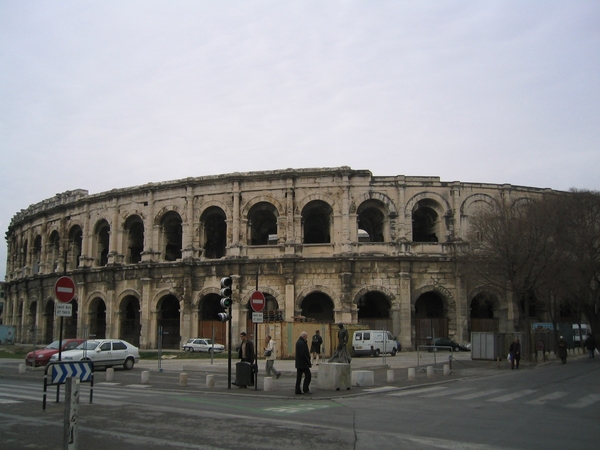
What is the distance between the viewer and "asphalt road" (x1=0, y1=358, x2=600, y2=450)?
8.34 meters

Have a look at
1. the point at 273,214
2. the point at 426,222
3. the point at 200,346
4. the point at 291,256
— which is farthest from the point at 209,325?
the point at 426,222

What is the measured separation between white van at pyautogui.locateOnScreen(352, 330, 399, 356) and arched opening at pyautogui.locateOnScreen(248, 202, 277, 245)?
10.3 metres

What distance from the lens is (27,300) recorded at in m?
49.4

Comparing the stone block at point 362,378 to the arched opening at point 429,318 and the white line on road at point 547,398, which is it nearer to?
the white line on road at point 547,398

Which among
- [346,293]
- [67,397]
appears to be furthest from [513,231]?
[67,397]

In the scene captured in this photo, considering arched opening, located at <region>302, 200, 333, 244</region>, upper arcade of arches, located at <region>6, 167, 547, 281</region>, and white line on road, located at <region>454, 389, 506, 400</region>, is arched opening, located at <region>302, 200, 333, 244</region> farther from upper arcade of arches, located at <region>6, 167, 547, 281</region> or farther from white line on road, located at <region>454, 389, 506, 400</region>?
white line on road, located at <region>454, 389, 506, 400</region>

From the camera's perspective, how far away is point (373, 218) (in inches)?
1526

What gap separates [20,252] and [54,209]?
9.89 m

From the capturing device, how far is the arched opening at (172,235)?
40000mm

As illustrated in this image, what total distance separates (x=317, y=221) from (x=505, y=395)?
26734 millimetres

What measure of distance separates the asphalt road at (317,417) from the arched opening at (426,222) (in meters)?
20.2

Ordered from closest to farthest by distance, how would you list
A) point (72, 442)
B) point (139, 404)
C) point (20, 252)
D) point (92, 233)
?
point (72, 442)
point (139, 404)
point (92, 233)
point (20, 252)

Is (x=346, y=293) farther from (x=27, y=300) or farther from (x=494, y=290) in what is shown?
(x=27, y=300)

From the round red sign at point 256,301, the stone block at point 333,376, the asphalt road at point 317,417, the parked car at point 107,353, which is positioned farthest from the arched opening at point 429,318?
the round red sign at point 256,301
